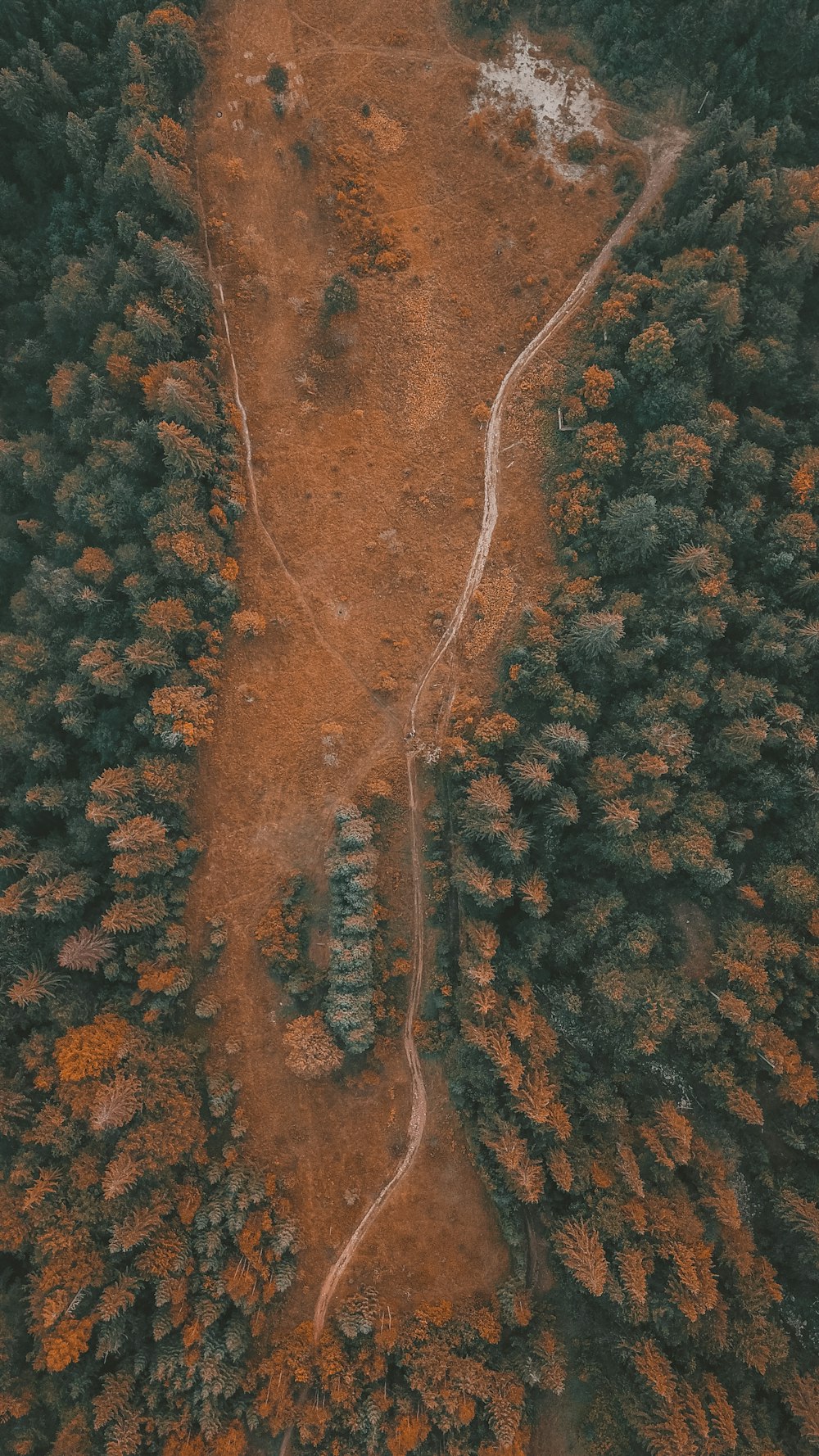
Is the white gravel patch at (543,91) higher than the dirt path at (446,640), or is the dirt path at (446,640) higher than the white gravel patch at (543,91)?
the white gravel patch at (543,91)

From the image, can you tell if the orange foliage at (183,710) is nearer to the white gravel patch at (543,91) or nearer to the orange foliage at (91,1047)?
the orange foliage at (91,1047)

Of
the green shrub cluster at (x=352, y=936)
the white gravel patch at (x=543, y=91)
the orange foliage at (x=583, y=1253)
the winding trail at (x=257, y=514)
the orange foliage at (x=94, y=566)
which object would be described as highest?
the white gravel patch at (x=543, y=91)

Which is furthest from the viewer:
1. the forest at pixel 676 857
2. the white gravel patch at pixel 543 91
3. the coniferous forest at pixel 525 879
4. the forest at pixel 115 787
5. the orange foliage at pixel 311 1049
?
the white gravel patch at pixel 543 91

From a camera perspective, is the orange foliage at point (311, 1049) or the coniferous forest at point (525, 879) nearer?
the coniferous forest at point (525, 879)

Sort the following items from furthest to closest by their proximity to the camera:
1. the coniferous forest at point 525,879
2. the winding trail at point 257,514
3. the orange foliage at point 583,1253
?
1. the winding trail at point 257,514
2. the coniferous forest at point 525,879
3. the orange foliage at point 583,1253

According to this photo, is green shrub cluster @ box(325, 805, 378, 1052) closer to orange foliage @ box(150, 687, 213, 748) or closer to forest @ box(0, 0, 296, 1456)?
forest @ box(0, 0, 296, 1456)

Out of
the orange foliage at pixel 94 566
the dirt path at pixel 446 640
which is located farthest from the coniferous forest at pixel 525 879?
the dirt path at pixel 446 640

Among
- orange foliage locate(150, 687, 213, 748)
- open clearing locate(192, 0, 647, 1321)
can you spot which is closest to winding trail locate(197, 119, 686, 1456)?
open clearing locate(192, 0, 647, 1321)
